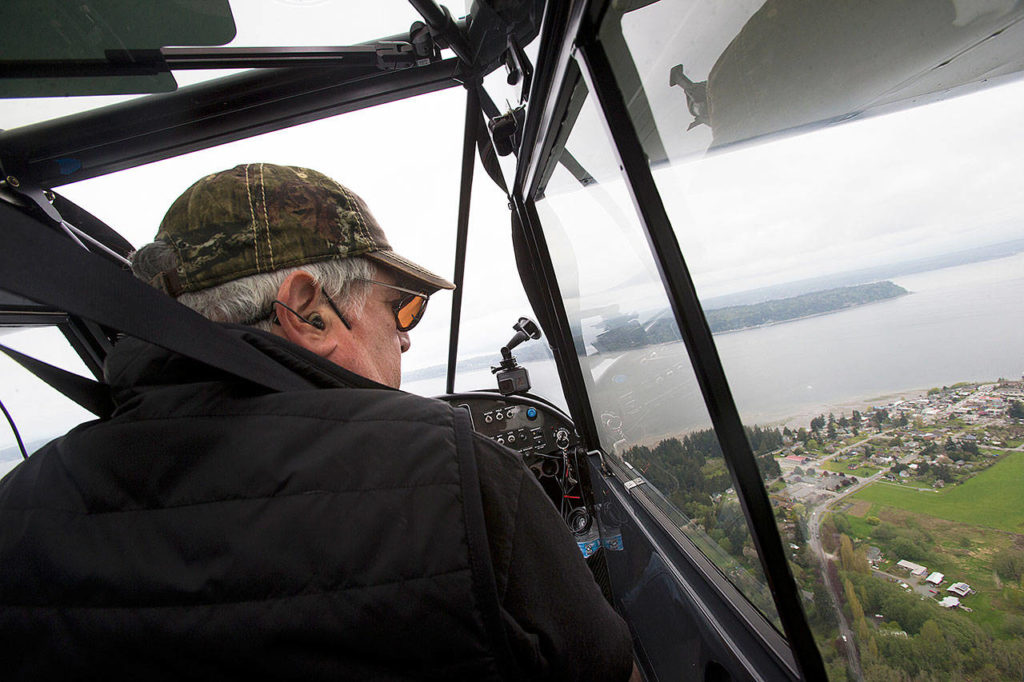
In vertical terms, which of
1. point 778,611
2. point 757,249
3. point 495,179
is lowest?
point 778,611

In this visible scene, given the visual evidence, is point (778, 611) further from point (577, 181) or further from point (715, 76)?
point (577, 181)

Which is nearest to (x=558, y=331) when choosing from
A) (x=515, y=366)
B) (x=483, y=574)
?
(x=515, y=366)

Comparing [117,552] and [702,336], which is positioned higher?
[702,336]

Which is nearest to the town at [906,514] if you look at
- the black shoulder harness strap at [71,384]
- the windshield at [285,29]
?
the black shoulder harness strap at [71,384]

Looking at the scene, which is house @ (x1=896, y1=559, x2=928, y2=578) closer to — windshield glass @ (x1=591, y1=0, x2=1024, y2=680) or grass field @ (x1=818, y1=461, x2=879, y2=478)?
windshield glass @ (x1=591, y1=0, x2=1024, y2=680)

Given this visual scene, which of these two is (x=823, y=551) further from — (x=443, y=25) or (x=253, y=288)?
(x=443, y=25)

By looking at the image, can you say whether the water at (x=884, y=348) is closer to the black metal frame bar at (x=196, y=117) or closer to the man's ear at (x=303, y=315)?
the man's ear at (x=303, y=315)

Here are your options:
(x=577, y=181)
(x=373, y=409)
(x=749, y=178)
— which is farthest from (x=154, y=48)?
(x=749, y=178)
